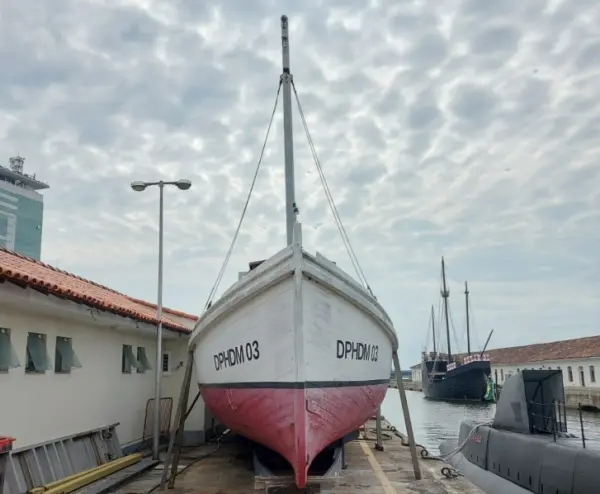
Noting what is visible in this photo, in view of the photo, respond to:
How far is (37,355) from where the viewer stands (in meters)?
8.42

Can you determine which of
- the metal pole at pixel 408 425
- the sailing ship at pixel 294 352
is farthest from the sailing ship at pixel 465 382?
the sailing ship at pixel 294 352

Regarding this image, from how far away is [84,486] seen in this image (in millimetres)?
8172

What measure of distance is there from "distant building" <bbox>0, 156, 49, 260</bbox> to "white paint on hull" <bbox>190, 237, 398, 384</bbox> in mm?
84535

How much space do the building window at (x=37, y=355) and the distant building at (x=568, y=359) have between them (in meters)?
30.0

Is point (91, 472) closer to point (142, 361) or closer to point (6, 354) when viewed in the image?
point (6, 354)

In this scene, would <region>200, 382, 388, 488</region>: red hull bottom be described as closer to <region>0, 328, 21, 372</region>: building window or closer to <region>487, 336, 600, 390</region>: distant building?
<region>0, 328, 21, 372</region>: building window

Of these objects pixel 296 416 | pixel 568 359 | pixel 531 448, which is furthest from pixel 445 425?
pixel 296 416

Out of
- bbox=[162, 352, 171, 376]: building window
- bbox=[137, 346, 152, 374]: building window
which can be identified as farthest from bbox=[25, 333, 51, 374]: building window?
bbox=[162, 352, 171, 376]: building window

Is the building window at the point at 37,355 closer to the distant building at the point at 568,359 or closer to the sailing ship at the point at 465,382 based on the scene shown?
the distant building at the point at 568,359

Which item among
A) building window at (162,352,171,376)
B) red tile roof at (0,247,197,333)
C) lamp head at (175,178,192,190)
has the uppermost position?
lamp head at (175,178,192,190)

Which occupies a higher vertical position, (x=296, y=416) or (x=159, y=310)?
(x=159, y=310)

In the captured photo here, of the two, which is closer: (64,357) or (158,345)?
(64,357)

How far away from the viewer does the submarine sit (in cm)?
801

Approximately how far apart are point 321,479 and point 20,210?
90.4 metres
